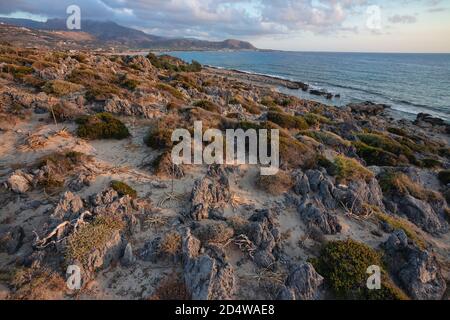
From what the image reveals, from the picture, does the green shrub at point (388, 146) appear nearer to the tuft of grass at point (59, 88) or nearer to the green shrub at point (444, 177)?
the green shrub at point (444, 177)

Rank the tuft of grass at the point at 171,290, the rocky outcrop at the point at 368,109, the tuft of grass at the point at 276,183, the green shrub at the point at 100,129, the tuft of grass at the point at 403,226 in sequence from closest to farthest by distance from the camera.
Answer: the tuft of grass at the point at 171,290
the tuft of grass at the point at 403,226
the tuft of grass at the point at 276,183
the green shrub at the point at 100,129
the rocky outcrop at the point at 368,109

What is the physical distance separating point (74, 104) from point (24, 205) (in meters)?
9.29

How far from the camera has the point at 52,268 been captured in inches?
278

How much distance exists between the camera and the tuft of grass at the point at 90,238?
283 inches

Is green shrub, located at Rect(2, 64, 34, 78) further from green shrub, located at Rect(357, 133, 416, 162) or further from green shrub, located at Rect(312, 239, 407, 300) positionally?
green shrub, located at Rect(357, 133, 416, 162)

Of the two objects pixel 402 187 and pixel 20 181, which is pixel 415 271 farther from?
pixel 20 181

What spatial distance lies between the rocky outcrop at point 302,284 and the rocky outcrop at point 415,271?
2499mm

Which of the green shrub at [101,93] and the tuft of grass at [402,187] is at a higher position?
the green shrub at [101,93]

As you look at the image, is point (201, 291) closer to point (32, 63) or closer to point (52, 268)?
point (52, 268)

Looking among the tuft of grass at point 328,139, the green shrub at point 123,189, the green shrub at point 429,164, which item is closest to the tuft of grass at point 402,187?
the tuft of grass at point 328,139

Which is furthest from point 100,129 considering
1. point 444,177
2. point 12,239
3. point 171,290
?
point 444,177

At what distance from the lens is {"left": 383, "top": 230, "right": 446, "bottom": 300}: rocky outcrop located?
7.50 meters

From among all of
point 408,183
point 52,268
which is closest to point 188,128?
point 52,268

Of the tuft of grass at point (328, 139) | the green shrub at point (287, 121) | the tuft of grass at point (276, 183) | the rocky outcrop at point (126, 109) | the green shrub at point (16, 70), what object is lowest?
the tuft of grass at point (276, 183)
